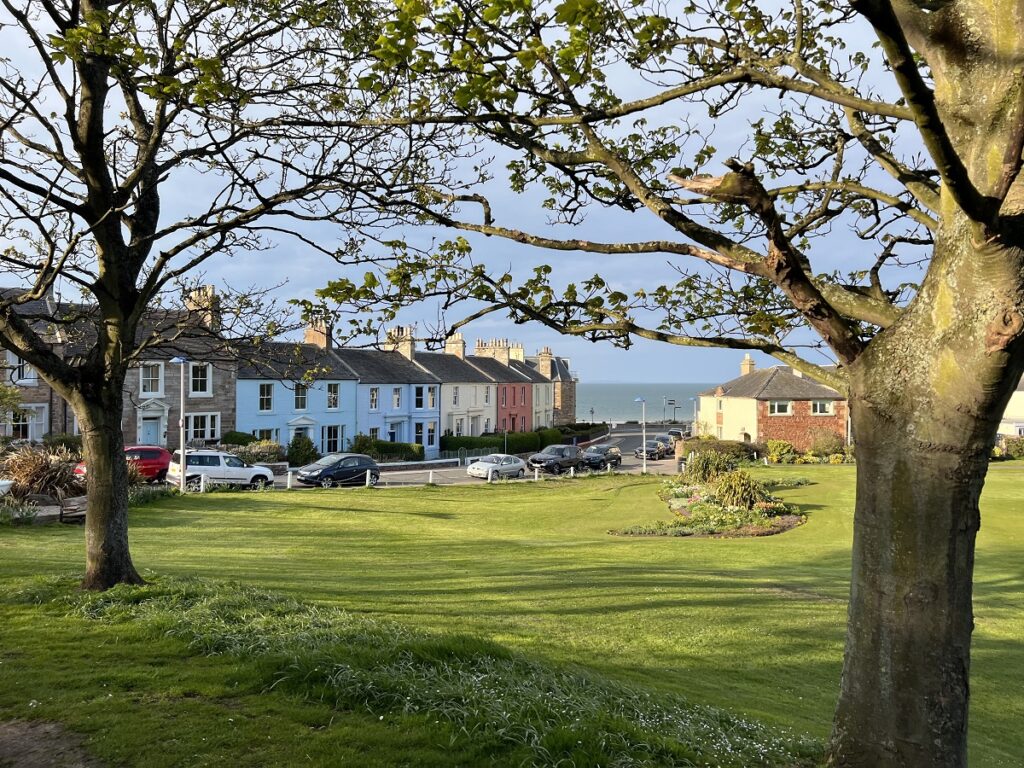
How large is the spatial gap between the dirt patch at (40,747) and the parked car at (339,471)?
98.2 ft

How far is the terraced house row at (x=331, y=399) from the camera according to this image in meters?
38.7

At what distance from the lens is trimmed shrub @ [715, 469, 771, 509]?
28.4 m

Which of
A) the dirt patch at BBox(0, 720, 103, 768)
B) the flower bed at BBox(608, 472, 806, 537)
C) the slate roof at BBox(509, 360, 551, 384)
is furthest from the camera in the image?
the slate roof at BBox(509, 360, 551, 384)

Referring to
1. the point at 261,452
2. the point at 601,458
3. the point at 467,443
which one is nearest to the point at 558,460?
the point at 601,458

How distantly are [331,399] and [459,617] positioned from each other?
43.9 metres

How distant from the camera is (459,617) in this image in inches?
423

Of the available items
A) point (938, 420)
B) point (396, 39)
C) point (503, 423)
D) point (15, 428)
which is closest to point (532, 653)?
point (938, 420)

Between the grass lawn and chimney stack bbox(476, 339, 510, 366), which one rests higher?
chimney stack bbox(476, 339, 510, 366)

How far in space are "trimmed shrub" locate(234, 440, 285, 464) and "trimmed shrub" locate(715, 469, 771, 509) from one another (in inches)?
1039

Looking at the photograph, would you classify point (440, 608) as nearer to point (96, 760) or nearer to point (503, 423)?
point (96, 760)

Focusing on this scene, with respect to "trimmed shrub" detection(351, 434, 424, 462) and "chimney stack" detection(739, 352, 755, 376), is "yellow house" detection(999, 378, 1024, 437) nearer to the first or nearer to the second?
"chimney stack" detection(739, 352, 755, 376)

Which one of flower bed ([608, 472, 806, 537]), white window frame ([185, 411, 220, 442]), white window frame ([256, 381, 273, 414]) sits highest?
white window frame ([256, 381, 273, 414])

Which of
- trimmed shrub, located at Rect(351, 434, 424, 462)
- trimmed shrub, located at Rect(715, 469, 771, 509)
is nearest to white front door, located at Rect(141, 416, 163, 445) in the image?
trimmed shrub, located at Rect(351, 434, 424, 462)

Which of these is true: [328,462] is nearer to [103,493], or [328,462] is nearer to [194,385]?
[194,385]
